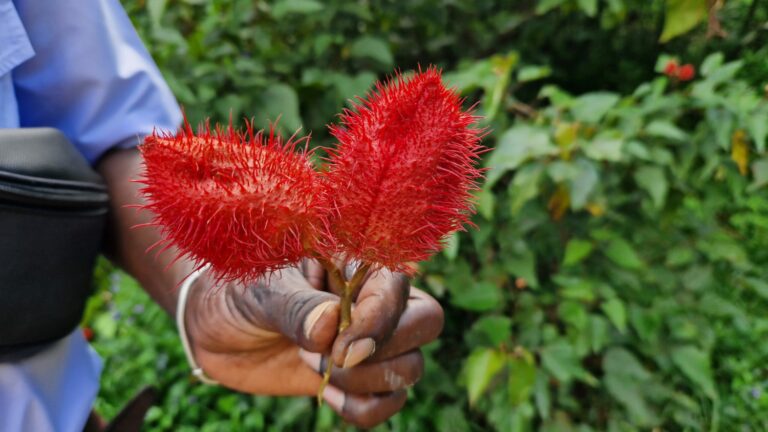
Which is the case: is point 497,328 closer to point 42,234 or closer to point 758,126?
point 758,126

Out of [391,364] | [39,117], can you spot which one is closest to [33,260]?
[39,117]

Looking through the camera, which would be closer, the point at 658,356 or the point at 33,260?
the point at 33,260

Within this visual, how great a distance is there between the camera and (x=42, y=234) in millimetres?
691

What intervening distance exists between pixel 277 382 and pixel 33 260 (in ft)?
1.14

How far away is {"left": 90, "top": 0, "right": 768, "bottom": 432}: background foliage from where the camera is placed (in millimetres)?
1179

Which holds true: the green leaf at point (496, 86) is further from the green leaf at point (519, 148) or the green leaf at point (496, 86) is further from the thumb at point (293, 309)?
the thumb at point (293, 309)

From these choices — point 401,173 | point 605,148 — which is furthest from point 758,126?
point 401,173

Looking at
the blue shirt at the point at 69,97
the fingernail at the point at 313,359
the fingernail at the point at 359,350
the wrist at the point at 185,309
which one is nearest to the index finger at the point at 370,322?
the fingernail at the point at 359,350

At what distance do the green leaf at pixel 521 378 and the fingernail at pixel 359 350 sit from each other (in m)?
0.70

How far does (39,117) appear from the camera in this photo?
0.89 meters

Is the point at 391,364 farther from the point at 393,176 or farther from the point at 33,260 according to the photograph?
the point at 33,260

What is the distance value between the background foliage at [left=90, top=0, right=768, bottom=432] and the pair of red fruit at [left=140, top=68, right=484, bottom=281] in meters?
0.60

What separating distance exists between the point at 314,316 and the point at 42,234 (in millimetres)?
360

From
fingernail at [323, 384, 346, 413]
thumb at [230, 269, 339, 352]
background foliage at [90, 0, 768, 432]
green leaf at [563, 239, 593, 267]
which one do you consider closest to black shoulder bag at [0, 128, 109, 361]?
thumb at [230, 269, 339, 352]
